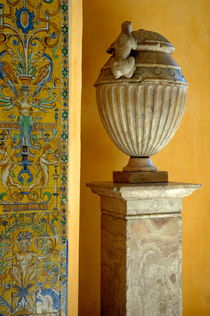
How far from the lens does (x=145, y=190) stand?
1889 mm

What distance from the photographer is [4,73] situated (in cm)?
156

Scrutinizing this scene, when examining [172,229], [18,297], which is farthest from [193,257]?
[18,297]

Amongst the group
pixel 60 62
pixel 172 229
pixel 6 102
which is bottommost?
pixel 172 229

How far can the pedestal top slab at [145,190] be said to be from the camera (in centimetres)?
187

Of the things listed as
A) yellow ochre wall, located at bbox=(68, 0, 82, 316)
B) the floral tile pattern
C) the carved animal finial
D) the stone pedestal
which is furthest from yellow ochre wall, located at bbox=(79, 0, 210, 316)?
the floral tile pattern

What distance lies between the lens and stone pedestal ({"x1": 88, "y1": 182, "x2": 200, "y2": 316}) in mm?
1939

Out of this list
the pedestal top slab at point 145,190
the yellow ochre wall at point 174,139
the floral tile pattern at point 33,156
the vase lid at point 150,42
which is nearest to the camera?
the floral tile pattern at point 33,156

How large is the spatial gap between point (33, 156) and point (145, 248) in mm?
681

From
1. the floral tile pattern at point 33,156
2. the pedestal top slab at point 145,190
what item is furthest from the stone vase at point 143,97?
the floral tile pattern at point 33,156

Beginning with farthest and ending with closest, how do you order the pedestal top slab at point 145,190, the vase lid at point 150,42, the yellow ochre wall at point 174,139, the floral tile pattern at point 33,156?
the yellow ochre wall at point 174,139 → the vase lid at point 150,42 → the pedestal top slab at point 145,190 → the floral tile pattern at point 33,156

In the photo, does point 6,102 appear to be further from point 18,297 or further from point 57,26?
point 18,297

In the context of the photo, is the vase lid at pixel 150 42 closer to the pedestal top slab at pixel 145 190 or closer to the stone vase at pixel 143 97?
the stone vase at pixel 143 97

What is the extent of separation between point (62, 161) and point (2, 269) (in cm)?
41

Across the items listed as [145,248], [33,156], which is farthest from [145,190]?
[33,156]
